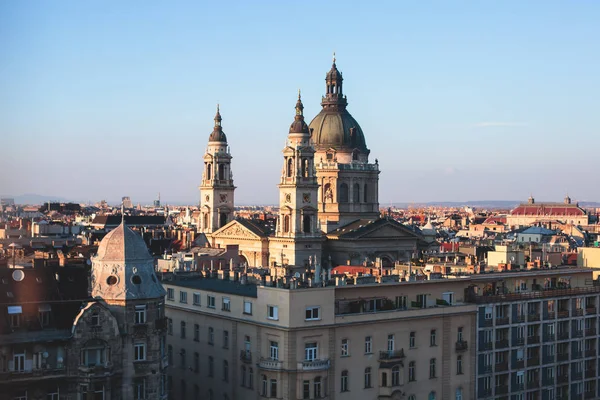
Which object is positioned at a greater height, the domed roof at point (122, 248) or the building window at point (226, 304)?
the domed roof at point (122, 248)

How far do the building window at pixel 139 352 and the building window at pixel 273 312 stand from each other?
681 centimetres

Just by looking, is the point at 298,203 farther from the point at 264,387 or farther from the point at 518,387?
the point at 264,387

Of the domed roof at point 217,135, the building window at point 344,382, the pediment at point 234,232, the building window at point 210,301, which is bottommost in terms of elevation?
the building window at point 344,382

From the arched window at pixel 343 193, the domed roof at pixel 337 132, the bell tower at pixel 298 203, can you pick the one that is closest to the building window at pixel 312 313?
the bell tower at pixel 298 203

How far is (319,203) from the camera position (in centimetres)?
10900

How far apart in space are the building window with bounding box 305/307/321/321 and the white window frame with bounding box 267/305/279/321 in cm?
137

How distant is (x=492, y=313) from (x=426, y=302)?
4.21 metres

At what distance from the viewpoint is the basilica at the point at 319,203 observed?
97.1 m

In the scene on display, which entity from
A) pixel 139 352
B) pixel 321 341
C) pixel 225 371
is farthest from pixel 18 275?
pixel 321 341

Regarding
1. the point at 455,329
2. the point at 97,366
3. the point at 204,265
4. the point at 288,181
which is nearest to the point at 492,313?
the point at 455,329

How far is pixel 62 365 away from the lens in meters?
41.2

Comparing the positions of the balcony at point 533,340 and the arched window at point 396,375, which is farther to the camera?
the balcony at point 533,340

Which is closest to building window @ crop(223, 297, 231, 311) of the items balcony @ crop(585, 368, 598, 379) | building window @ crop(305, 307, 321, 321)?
building window @ crop(305, 307, 321, 321)

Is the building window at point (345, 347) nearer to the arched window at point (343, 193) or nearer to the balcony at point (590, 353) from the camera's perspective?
the balcony at point (590, 353)
